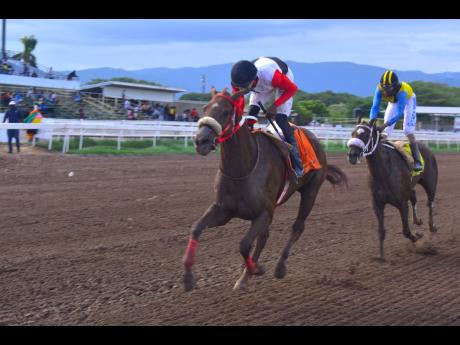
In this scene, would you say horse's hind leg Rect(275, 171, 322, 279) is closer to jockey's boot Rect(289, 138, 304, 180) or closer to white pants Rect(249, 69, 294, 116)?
jockey's boot Rect(289, 138, 304, 180)

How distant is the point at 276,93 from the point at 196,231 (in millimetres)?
2202

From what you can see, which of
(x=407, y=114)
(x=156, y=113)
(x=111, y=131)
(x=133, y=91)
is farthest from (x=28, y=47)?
(x=407, y=114)

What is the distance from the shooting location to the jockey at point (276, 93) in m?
6.78

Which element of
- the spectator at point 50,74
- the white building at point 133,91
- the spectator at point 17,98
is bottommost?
the spectator at point 17,98

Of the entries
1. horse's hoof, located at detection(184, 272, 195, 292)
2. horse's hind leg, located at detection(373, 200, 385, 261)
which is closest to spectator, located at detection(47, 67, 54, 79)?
horse's hind leg, located at detection(373, 200, 385, 261)

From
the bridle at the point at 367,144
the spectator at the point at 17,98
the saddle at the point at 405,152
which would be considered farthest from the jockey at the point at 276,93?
the spectator at the point at 17,98

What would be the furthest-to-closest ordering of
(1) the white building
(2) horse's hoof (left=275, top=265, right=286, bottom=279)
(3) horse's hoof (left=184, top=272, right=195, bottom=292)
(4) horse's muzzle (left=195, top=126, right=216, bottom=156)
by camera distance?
(1) the white building < (2) horse's hoof (left=275, top=265, right=286, bottom=279) < (3) horse's hoof (left=184, top=272, right=195, bottom=292) < (4) horse's muzzle (left=195, top=126, right=216, bottom=156)

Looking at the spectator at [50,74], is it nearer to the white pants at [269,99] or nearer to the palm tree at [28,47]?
the palm tree at [28,47]

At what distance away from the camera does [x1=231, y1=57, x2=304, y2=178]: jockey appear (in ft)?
22.2

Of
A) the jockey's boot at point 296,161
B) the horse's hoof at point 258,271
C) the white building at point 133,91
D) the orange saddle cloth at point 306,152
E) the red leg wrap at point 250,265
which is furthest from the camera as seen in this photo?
the white building at point 133,91

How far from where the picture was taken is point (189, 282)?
566 centimetres

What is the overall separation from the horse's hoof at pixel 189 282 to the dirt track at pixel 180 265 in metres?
0.20

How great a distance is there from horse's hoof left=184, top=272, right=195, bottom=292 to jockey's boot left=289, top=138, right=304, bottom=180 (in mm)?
2044

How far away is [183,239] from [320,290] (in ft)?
8.86
